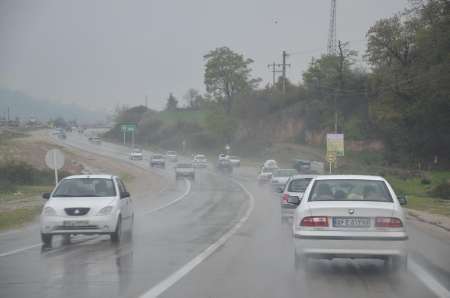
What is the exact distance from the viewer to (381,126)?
87062mm

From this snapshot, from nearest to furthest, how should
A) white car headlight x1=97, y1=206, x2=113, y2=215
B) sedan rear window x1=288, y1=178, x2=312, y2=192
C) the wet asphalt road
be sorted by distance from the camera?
the wet asphalt road → white car headlight x1=97, y1=206, x2=113, y2=215 → sedan rear window x1=288, y1=178, x2=312, y2=192

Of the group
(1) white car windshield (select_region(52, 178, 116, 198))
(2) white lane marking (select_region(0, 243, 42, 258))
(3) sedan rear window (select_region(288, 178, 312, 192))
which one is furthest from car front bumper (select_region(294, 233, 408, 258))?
(3) sedan rear window (select_region(288, 178, 312, 192))

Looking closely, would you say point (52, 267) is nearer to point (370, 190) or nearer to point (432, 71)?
point (370, 190)

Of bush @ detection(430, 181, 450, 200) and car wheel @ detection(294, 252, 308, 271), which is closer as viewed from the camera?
car wheel @ detection(294, 252, 308, 271)

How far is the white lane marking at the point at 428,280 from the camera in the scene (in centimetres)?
1045

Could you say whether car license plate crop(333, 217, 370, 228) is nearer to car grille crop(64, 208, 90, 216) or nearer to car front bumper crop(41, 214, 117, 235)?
car front bumper crop(41, 214, 117, 235)

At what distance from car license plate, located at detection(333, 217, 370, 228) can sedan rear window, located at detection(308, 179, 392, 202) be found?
2.51ft

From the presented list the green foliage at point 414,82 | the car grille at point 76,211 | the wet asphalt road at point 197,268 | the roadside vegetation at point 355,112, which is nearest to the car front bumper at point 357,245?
the wet asphalt road at point 197,268

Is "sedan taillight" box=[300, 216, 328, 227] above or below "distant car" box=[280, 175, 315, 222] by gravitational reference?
above

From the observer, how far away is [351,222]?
12.0 metres

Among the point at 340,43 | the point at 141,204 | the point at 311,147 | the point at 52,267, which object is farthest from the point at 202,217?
the point at 311,147

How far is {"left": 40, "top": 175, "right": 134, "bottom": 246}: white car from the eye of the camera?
1720 centimetres

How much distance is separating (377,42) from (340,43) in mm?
9152

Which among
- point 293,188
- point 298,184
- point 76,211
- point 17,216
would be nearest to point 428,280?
point 76,211
